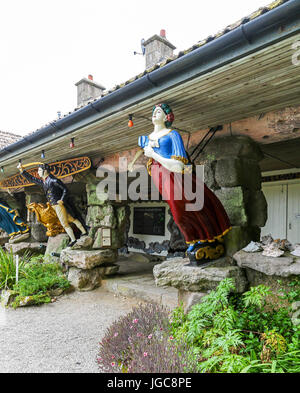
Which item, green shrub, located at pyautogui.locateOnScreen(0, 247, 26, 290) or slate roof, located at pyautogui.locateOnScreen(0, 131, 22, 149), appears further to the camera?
slate roof, located at pyautogui.locateOnScreen(0, 131, 22, 149)

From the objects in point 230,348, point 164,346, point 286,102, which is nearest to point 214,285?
point 230,348

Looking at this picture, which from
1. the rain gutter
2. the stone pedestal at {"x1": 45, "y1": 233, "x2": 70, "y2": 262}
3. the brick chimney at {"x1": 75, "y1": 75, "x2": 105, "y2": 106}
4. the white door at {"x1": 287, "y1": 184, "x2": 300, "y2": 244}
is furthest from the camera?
the brick chimney at {"x1": 75, "y1": 75, "x2": 105, "y2": 106}

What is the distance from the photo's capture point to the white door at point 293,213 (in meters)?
5.82

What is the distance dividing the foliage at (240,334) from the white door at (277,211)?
147 inches

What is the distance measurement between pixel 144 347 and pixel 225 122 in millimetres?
2611

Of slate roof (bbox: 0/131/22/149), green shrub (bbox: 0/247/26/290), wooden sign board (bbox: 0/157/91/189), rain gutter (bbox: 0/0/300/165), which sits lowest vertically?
green shrub (bbox: 0/247/26/290)

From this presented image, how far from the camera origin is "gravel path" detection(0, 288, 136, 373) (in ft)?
8.42

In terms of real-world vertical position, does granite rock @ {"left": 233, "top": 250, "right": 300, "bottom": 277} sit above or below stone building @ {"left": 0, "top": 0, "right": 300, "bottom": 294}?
below

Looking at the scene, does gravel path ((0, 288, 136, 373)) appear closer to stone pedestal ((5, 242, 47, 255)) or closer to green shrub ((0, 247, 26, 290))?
green shrub ((0, 247, 26, 290))

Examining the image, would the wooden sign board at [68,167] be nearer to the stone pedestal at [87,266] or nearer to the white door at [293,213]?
the stone pedestal at [87,266]

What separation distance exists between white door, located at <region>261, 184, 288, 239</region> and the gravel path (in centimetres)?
363

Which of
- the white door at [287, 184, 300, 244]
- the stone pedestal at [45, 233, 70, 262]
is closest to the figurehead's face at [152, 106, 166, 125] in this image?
the stone pedestal at [45, 233, 70, 262]

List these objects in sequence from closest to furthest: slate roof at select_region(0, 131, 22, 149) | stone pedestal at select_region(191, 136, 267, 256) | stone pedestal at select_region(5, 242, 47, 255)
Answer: stone pedestal at select_region(191, 136, 267, 256)
stone pedestal at select_region(5, 242, 47, 255)
slate roof at select_region(0, 131, 22, 149)
